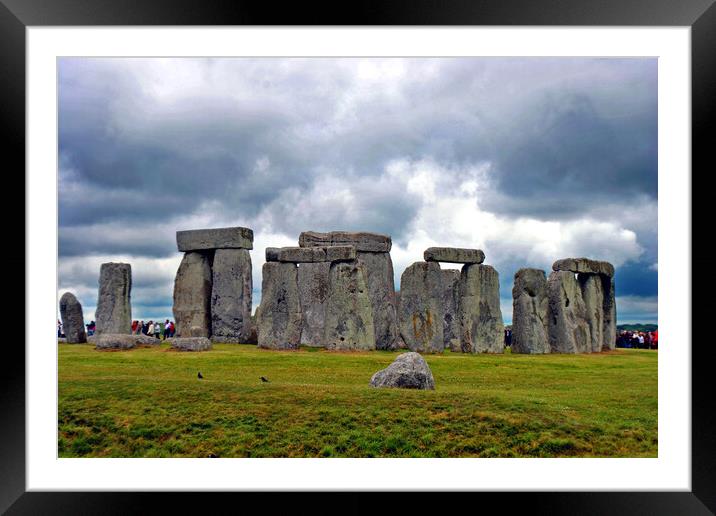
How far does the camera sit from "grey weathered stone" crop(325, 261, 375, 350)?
1767 centimetres

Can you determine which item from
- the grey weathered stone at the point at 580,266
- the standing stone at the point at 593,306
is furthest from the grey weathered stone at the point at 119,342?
the standing stone at the point at 593,306

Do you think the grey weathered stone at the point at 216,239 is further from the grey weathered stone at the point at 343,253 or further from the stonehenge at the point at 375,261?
the grey weathered stone at the point at 343,253

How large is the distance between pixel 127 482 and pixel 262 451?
2.49 m

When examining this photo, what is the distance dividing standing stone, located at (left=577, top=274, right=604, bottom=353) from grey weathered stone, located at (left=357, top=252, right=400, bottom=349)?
18.6ft

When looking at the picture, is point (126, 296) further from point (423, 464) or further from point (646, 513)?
point (646, 513)

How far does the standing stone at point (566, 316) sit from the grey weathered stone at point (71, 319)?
13316 millimetres

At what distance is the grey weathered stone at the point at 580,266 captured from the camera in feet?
67.4

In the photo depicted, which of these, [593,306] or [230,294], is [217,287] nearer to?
[230,294]

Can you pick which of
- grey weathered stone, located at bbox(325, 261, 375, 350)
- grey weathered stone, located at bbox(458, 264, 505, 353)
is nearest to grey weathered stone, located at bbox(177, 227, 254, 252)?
grey weathered stone, located at bbox(325, 261, 375, 350)

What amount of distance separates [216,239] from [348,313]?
5265 mm

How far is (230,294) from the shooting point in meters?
20.6
